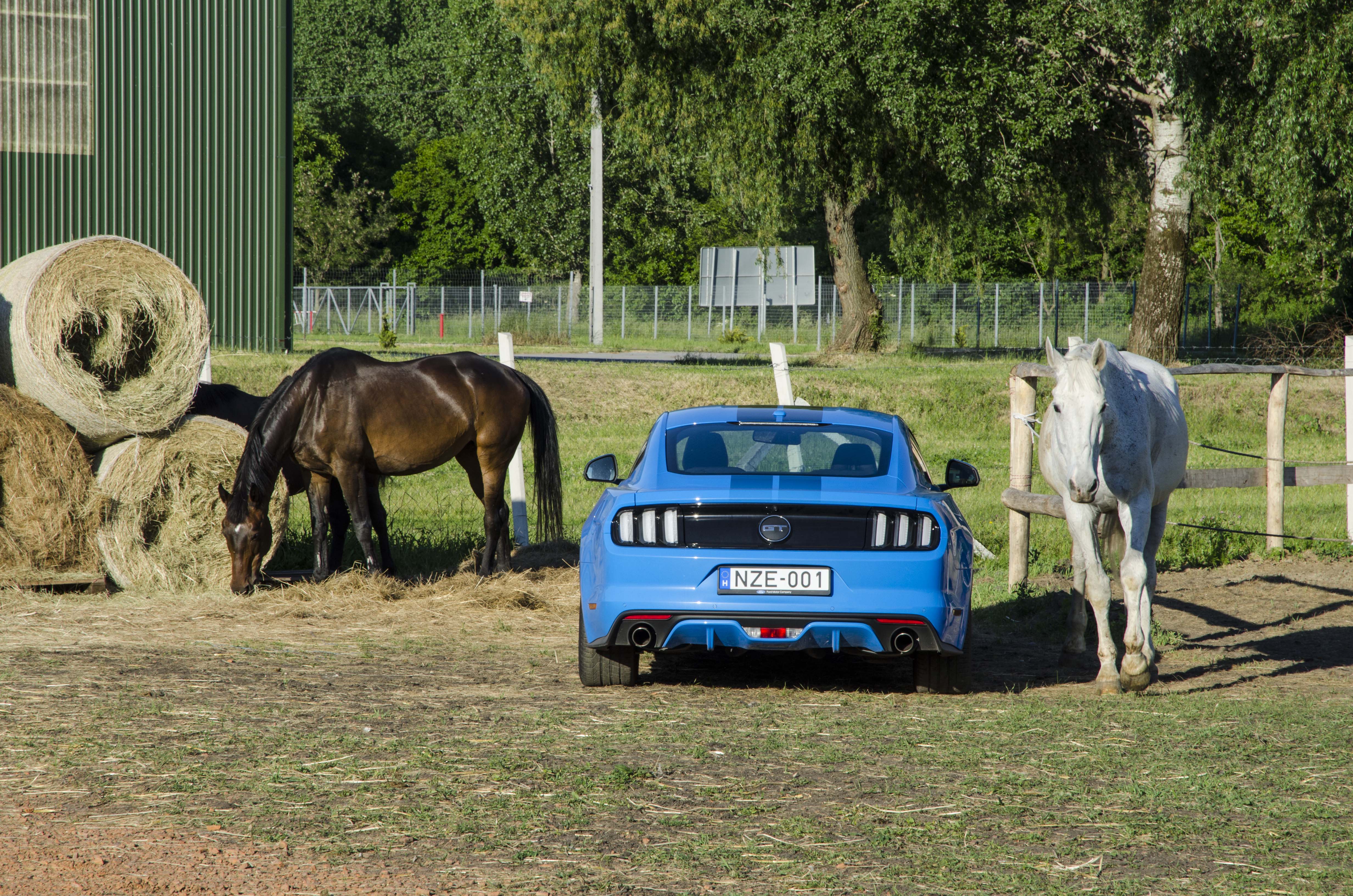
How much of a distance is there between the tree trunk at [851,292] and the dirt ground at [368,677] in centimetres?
1921

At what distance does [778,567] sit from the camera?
6066 mm

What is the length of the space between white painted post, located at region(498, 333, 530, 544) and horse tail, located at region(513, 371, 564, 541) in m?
0.85

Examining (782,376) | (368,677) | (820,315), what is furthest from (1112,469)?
(820,315)

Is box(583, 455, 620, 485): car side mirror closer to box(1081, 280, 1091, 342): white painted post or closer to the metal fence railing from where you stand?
the metal fence railing

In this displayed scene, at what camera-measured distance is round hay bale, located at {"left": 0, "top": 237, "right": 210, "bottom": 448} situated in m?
9.20

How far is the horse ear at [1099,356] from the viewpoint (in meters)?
6.42

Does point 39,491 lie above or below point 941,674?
above

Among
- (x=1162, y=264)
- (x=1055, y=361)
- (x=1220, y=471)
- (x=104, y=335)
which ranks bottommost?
(x=1220, y=471)

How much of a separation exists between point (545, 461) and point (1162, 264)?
55.1ft

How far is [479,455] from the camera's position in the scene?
34.5 ft

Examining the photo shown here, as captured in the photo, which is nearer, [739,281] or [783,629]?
[783,629]

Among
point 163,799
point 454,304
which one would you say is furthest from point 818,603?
point 454,304

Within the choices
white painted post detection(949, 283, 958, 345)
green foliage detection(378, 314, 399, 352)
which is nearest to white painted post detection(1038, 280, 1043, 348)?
white painted post detection(949, 283, 958, 345)

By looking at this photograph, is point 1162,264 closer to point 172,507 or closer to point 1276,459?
point 1276,459
